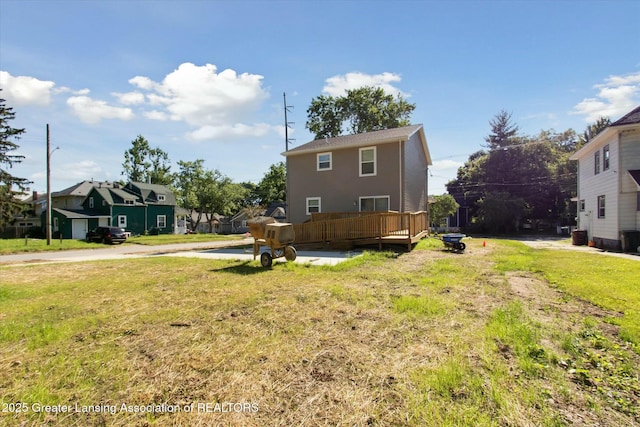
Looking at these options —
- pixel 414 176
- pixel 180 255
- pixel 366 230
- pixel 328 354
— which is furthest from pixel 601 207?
pixel 180 255

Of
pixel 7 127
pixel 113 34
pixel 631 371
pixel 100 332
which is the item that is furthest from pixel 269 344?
pixel 7 127

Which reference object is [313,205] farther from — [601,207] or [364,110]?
[364,110]

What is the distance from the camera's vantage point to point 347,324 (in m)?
4.19

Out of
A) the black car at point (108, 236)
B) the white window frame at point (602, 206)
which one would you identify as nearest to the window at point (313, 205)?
the white window frame at point (602, 206)

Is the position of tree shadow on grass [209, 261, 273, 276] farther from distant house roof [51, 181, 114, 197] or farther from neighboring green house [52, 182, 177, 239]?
distant house roof [51, 181, 114, 197]

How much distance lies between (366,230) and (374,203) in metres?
4.24

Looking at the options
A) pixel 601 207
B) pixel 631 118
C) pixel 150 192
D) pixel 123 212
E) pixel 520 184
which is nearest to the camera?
pixel 631 118

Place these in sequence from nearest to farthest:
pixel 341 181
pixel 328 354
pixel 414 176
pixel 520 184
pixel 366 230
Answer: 1. pixel 328 354
2. pixel 366 230
3. pixel 341 181
4. pixel 414 176
5. pixel 520 184

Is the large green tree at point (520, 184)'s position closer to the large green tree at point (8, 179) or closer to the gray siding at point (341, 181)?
the gray siding at point (341, 181)

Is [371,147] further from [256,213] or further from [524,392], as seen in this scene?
[256,213]

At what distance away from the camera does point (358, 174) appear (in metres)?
17.2

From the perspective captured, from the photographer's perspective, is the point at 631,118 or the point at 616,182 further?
the point at 616,182

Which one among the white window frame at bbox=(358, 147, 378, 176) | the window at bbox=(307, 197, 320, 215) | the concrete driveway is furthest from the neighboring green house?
the white window frame at bbox=(358, 147, 378, 176)

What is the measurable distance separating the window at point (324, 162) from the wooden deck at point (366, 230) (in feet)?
16.9
